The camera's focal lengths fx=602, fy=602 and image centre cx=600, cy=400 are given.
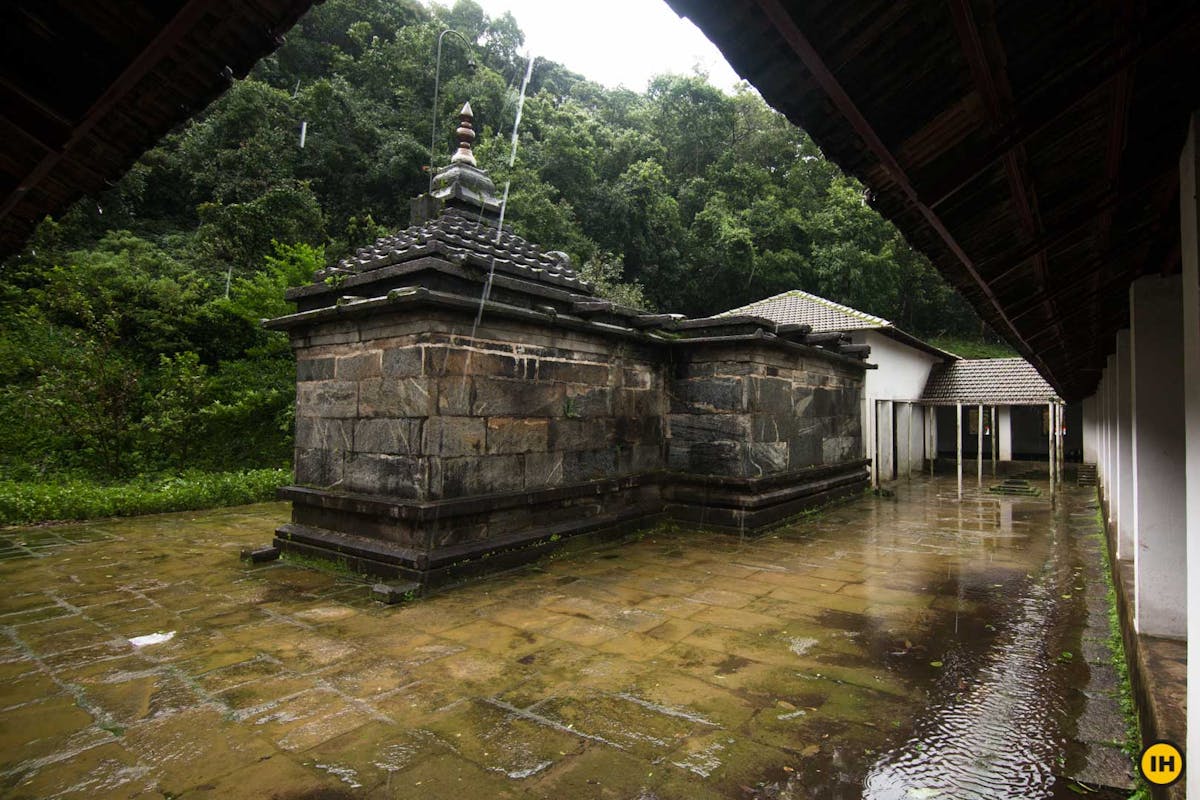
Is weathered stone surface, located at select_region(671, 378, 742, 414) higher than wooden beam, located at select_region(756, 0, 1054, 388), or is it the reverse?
wooden beam, located at select_region(756, 0, 1054, 388)

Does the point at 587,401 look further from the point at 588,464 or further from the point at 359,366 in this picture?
the point at 359,366

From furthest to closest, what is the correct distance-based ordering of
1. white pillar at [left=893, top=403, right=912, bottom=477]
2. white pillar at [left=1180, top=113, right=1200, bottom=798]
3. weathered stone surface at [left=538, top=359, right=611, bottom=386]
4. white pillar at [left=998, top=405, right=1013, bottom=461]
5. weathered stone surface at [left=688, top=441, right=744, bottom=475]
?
white pillar at [left=998, top=405, right=1013, bottom=461] → white pillar at [left=893, top=403, right=912, bottom=477] → weathered stone surface at [left=688, top=441, right=744, bottom=475] → weathered stone surface at [left=538, top=359, right=611, bottom=386] → white pillar at [left=1180, top=113, right=1200, bottom=798]

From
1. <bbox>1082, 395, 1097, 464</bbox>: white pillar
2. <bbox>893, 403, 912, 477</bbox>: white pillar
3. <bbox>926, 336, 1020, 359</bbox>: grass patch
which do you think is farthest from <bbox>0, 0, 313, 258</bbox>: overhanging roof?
<bbox>926, 336, 1020, 359</bbox>: grass patch

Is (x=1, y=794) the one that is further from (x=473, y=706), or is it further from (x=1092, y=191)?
(x=1092, y=191)

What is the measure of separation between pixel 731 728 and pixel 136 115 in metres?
3.29

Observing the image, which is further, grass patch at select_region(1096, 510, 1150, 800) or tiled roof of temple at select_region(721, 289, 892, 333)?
tiled roof of temple at select_region(721, 289, 892, 333)

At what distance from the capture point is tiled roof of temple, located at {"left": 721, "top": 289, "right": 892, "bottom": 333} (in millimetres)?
14445

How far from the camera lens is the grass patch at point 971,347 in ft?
90.2

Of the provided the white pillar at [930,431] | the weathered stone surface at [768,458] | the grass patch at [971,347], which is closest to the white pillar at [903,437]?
the white pillar at [930,431]

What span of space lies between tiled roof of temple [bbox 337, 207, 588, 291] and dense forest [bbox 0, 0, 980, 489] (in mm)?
3220

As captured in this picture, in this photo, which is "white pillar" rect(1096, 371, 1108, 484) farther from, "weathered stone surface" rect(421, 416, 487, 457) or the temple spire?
the temple spire

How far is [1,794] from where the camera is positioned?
2363mm

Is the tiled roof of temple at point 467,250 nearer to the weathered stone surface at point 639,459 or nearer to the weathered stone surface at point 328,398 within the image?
the weathered stone surface at point 328,398

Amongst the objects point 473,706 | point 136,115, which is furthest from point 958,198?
point 473,706
